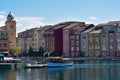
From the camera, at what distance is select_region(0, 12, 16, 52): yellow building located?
11875cm

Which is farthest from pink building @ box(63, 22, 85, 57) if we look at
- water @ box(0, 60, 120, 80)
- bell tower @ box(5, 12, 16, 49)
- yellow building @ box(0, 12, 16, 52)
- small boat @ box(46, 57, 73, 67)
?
water @ box(0, 60, 120, 80)

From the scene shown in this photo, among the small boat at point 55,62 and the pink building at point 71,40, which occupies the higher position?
the pink building at point 71,40

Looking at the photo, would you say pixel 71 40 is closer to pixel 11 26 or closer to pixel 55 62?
pixel 11 26

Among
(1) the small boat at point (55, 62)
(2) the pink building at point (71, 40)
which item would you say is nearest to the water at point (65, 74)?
(1) the small boat at point (55, 62)

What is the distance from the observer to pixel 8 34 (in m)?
120

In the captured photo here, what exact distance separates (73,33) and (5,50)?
83.4 ft

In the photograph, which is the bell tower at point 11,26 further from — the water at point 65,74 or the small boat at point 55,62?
the water at point 65,74

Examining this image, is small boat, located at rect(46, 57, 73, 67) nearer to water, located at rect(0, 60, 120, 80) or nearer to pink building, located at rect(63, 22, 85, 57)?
water, located at rect(0, 60, 120, 80)

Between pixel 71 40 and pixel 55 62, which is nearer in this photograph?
pixel 55 62

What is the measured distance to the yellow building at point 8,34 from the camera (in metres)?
119

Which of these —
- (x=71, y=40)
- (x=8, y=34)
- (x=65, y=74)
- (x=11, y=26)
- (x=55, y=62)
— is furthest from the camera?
(x=71, y=40)

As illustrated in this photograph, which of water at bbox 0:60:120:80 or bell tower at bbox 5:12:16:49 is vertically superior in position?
bell tower at bbox 5:12:16:49

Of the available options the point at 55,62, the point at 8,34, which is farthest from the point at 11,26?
the point at 55,62

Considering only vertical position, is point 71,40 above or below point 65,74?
above
